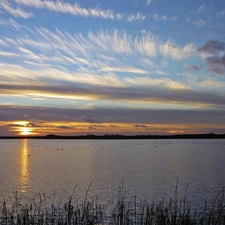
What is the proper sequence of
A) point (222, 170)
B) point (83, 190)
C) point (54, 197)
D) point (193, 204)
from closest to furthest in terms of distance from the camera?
point (193, 204) → point (54, 197) → point (83, 190) → point (222, 170)

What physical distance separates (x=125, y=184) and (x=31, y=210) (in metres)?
10.5

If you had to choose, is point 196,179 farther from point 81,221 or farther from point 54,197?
point 81,221

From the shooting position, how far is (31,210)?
1706 centimetres

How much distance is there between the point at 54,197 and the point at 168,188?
8.20 m

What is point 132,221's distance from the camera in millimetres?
14766

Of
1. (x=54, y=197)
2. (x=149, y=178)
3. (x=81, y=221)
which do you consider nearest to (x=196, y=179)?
(x=149, y=178)

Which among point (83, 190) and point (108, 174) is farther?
point (108, 174)

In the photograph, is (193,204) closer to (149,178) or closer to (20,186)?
(149,178)

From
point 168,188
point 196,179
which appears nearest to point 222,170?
point 196,179

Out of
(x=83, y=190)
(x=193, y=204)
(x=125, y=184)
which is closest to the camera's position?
(x=193, y=204)

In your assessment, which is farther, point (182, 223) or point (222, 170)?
point (222, 170)

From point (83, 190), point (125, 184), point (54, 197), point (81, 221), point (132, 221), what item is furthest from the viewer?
point (125, 184)

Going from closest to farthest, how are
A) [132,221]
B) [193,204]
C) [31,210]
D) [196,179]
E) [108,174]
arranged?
[132,221], [31,210], [193,204], [196,179], [108,174]

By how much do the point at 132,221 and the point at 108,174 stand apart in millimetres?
18071
